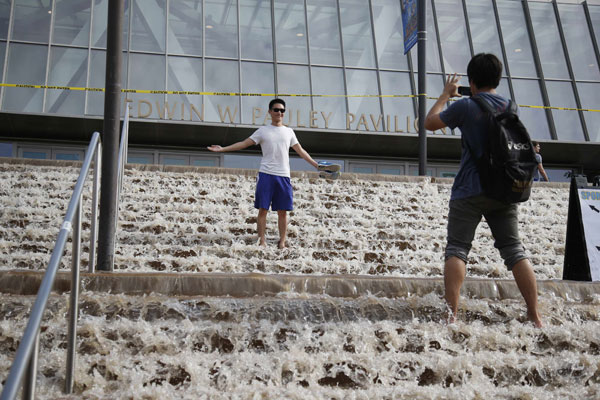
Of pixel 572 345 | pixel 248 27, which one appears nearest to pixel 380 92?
pixel 248 27

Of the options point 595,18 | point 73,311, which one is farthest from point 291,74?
point 73,311

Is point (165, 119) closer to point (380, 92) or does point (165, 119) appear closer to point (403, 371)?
point (380, 92)

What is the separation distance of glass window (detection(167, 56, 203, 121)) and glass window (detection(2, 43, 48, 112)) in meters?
3.33

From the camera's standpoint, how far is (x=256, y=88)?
18062 millimetres

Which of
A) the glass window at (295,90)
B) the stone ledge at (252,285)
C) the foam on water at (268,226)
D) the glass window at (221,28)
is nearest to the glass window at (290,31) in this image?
the glass window at (295,90)

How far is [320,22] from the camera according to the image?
19.4m

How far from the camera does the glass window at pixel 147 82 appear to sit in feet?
55.9

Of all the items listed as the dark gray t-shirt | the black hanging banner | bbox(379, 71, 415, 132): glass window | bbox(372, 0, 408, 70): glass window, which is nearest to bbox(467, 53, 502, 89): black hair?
the dark gray t-shirt

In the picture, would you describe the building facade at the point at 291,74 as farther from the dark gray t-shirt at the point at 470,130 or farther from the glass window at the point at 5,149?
the dark gray t-shirt at the point at 470,130

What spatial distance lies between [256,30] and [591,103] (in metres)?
10.4

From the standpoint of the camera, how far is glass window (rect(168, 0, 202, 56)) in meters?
18.1

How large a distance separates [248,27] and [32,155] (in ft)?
23.4

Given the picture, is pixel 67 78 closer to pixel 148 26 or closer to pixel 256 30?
pixel 148 26

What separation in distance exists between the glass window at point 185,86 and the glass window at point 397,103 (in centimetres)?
533
